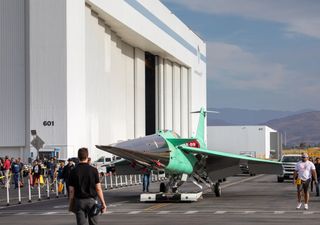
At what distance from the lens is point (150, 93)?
300ft

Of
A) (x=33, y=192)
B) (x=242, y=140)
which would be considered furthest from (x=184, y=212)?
(x=242, y=140)

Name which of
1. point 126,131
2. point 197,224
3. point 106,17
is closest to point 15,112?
point 106,17

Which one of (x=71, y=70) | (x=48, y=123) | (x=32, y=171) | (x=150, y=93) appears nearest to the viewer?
(x=32, y=171)

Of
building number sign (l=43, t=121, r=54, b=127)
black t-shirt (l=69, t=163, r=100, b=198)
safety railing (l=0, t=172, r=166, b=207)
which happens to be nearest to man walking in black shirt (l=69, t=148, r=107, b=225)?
black t-shirt (l=69, t=163, r=100, b=198)

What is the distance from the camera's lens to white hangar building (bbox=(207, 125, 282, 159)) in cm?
7712

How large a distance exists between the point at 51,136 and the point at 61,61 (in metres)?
5.44

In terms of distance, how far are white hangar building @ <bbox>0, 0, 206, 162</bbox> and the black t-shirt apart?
1640 inches

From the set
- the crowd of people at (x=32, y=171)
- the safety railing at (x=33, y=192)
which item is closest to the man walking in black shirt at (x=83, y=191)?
the safety railing at (x=33, y=192)

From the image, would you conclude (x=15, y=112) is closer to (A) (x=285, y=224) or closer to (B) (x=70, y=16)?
(B) (x=70, y=16)

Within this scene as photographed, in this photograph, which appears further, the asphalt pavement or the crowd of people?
the crowd of people

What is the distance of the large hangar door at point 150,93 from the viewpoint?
90.9 meters

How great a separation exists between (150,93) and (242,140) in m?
17.4

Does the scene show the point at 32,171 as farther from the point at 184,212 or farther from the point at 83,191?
the point at 83,191

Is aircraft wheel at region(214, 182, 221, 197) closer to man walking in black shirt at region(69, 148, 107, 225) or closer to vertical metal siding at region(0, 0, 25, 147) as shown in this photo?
man walking in black shirt at region(69, 148, 107, 225)
